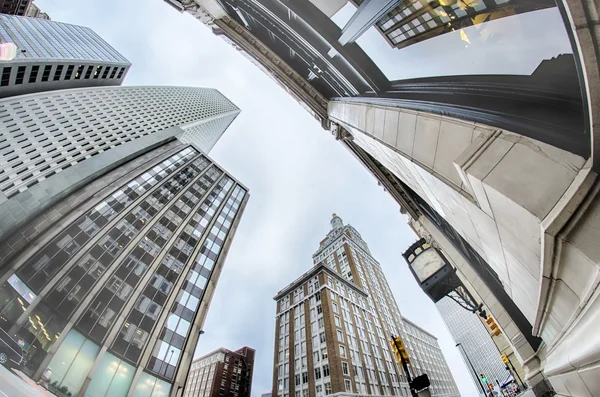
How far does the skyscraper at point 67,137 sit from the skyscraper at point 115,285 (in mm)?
1687

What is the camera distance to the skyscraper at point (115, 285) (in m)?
18.1

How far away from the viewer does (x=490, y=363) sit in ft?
368

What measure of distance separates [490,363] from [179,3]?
166m

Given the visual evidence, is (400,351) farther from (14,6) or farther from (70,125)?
(14,6)

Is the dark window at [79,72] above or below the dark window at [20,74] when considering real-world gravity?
above

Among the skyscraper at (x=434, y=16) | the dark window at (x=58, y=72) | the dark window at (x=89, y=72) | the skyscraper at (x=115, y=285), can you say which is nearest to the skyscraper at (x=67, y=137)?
the skyscraper at (x=115, y=285)

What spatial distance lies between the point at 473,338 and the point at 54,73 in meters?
194

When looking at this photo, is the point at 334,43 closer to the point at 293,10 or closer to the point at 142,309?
the point at 293,10

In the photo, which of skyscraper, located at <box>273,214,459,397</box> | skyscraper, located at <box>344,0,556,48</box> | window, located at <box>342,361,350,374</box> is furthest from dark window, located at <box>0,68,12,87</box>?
window, located at <box>342,361,350,374</box>

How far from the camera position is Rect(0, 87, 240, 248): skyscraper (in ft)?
96.0

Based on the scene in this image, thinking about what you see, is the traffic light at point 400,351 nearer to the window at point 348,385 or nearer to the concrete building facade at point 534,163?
the concrete building facade at point 534,163

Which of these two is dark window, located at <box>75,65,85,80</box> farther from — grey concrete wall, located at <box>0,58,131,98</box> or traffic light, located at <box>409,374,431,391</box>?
traffic light, located at <box>409,374,431,391</box>

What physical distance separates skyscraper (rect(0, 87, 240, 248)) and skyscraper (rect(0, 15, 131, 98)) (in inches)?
298

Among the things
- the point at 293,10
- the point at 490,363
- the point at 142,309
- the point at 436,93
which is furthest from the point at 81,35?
the point at 490,363
